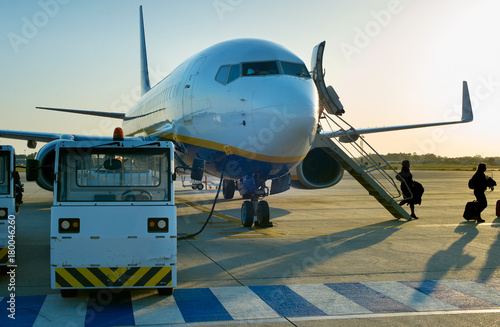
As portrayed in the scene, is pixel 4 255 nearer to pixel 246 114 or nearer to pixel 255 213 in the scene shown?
pixel 246 114

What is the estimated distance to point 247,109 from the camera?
10.9 m

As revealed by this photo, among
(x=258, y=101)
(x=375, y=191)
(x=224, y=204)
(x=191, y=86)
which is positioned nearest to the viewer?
(x=258, y=101)

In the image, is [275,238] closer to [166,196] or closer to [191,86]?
[191,86]

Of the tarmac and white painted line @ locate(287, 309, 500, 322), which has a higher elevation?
white painted line @ locate(287, 309, 500, 322)

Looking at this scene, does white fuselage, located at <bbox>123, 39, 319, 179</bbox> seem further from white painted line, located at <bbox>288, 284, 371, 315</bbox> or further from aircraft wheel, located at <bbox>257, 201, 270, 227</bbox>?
white painted line, located at <bbox>288, 284, 371, 315</bbox>

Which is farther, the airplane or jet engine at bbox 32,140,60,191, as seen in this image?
jet engine at bbox 32,140,60,191

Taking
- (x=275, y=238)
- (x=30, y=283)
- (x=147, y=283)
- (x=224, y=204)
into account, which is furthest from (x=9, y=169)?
(x=224, y=204)

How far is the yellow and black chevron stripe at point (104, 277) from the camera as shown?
6.20 meters

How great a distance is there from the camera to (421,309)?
612cm

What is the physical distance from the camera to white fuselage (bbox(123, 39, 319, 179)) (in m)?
10.8

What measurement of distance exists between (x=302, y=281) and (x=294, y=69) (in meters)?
5.64

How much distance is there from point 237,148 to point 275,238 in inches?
82.5

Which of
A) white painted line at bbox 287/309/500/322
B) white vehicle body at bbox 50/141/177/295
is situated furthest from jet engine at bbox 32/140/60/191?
white painted line at bbox 287/309/500/322

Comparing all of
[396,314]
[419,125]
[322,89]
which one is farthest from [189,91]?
[419,125]
